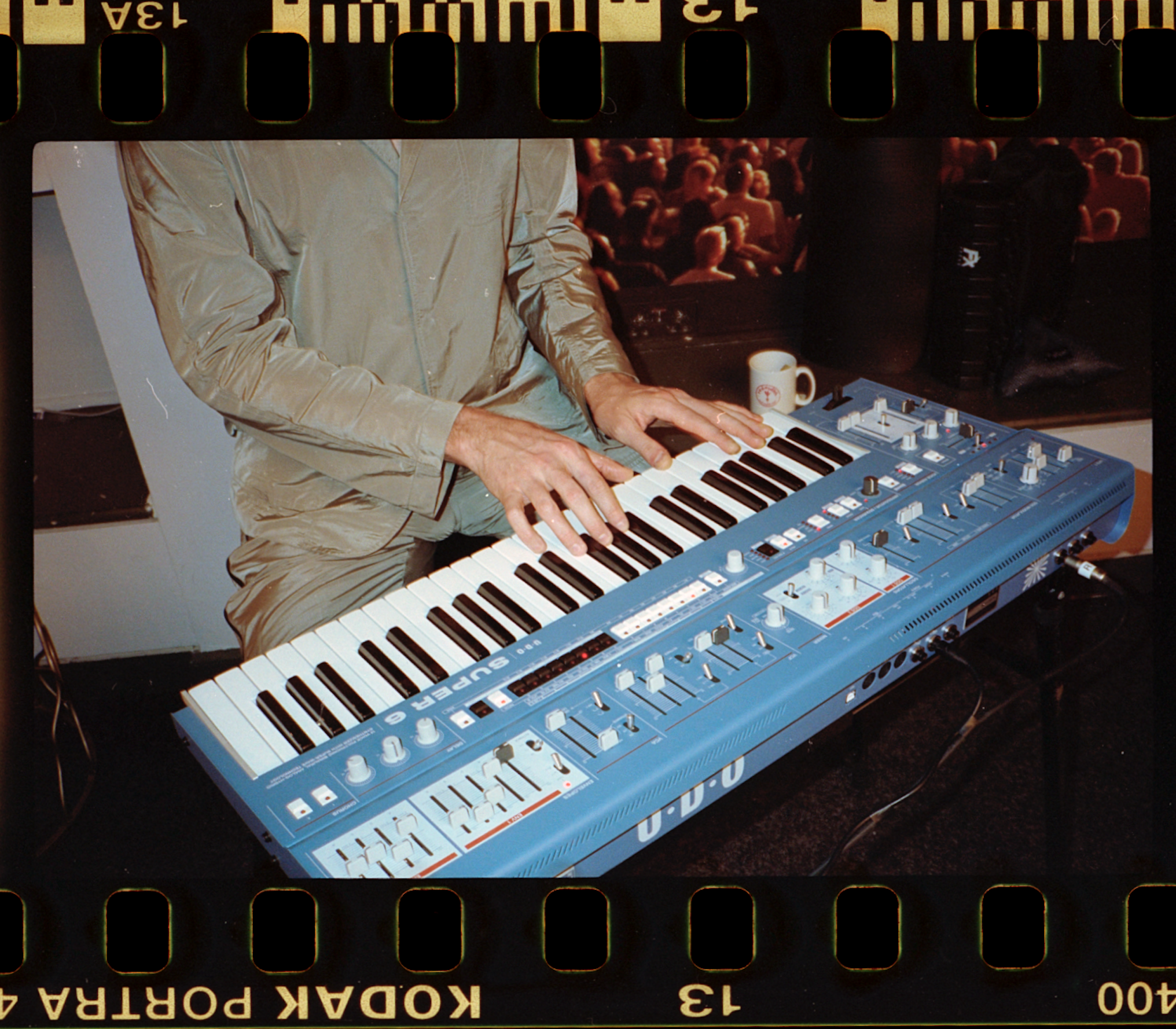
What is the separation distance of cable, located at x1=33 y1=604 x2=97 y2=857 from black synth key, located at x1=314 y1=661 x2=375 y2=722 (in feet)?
2.12

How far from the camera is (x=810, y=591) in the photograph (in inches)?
54.7

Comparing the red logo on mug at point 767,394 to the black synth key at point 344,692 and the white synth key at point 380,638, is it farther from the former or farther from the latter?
the black synth key at point 344,692

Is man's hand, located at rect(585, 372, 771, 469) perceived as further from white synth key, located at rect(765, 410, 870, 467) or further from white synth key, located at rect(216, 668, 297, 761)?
white synth key, located at rect(216, 668, 297, 761)

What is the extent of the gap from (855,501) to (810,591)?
236mm

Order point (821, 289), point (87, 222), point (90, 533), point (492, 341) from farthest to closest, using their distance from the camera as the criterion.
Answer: point (821, 289)
point (90, 533)
point (87, 222)
point (492, 341)

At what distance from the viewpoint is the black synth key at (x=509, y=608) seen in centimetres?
137

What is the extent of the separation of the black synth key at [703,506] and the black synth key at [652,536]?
0.08m

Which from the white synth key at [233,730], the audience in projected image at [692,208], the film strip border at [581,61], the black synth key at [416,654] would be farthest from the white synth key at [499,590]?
the audience in projected image at [692,208]

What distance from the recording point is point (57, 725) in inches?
77.0

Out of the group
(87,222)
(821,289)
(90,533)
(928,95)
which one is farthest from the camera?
(821,289)

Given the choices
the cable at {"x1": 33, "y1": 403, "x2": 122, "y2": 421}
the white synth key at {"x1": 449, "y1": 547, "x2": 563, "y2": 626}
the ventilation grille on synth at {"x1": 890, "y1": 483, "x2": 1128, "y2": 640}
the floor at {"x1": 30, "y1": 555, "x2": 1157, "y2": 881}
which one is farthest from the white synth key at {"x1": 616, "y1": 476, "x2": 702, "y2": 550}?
the cable at {"x1": 33, "y1": 403, "x2": 122, "y2": 421}

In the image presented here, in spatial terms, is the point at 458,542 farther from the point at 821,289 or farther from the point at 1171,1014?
the point at 1171,1014

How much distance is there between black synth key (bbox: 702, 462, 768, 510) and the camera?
157 cm

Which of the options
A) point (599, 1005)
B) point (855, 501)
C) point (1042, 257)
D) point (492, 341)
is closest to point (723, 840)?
point (599, 1005)
